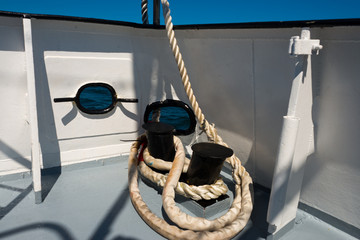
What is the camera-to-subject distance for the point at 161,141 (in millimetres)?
2316

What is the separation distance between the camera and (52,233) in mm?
1855

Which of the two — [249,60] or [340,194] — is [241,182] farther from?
[249,60]

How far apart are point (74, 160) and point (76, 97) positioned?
2.22ft

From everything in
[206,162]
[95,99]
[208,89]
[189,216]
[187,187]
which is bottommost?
[189,216]

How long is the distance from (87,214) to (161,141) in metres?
0.81

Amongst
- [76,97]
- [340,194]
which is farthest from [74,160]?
[340,194]

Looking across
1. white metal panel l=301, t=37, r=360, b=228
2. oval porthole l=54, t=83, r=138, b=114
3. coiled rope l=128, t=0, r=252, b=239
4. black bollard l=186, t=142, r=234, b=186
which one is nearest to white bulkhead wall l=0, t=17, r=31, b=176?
oval porthole l=54, t=83, r=138, b=114

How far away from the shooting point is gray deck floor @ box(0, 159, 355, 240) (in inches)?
73.2

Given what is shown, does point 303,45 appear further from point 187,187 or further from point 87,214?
point 87,214

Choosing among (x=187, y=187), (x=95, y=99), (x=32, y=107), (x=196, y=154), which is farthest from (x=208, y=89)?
(x=95, y=99)

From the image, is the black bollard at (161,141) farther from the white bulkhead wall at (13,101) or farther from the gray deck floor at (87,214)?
the white bulkhead wall at (13,101)

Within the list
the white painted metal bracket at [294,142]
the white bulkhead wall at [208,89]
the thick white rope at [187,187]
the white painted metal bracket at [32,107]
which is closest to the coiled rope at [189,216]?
the thick white rope at [187,187]

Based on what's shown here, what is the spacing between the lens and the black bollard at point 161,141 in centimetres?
228

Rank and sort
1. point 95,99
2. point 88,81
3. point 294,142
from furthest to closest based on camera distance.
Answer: point 95,99
point 88,81
point 294,142
